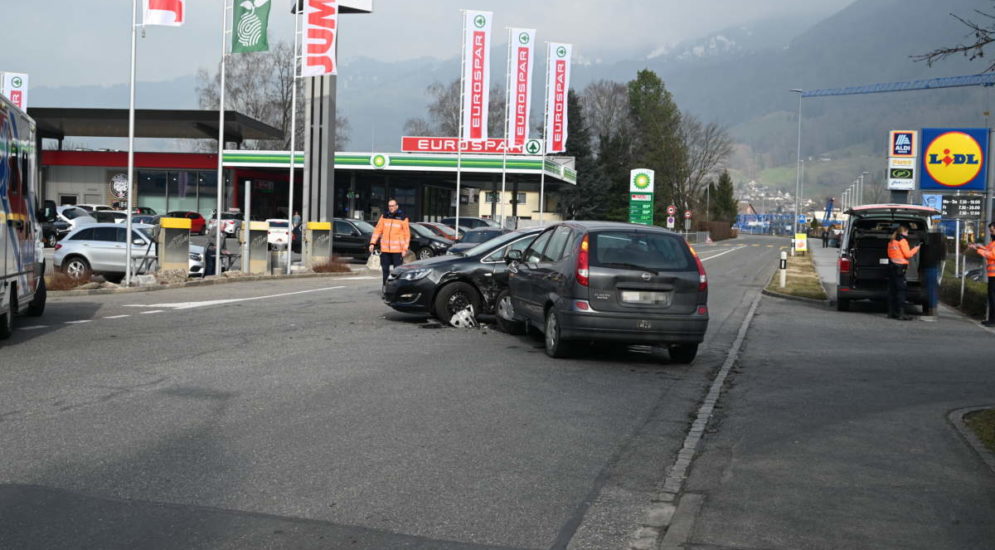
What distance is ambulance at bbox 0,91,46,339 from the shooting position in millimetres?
11609

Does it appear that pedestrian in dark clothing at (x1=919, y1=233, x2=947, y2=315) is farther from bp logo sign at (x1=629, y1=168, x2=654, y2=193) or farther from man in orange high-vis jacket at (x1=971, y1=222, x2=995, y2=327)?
bp logo sign at (x1=629, y1=168, x2=654, y2=193)

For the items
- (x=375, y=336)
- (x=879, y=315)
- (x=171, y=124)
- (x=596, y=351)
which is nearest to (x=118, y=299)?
(x=375, y=336)

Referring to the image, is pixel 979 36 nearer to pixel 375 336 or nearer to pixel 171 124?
pixel 375 336

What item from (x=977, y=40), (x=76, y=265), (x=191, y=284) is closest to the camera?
(x=977, y=40)

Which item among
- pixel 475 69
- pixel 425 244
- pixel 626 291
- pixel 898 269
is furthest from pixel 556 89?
pixel 626 291

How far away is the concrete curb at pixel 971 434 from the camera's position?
734 centimetres

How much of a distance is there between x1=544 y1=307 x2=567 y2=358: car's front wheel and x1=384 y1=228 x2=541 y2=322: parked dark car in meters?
2.40

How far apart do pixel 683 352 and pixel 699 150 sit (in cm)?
9259

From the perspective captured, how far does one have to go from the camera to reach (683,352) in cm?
1232

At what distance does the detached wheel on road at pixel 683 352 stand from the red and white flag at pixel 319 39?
65.3 feet

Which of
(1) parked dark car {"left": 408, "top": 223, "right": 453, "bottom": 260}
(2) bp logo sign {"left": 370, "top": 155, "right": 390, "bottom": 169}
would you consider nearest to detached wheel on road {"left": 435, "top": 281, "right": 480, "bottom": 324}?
(1) parked dark car {"left": 408, "top": 223, "right": 453, "bottom": 260}

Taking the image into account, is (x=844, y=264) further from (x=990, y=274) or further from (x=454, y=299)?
(x=454, y=299)

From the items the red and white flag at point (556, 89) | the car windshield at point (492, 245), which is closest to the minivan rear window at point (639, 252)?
the car windshield at point (492, 245)

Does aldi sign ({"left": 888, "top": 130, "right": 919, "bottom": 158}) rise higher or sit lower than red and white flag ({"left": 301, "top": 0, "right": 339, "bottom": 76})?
lower
